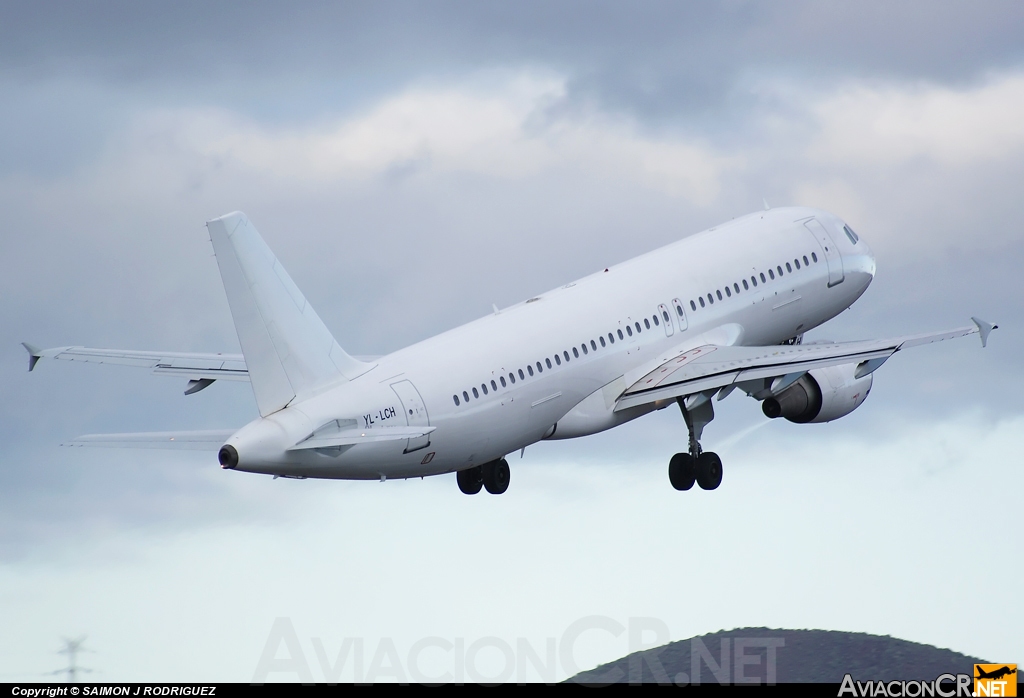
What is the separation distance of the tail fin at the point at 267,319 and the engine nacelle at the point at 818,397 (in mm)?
16314

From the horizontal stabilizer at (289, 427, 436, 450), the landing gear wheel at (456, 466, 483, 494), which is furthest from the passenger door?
the landing gear wheel at (456, 466, 483, 494)

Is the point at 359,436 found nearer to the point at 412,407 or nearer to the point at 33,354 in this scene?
the point at 412,407

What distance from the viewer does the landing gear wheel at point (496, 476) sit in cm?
4403

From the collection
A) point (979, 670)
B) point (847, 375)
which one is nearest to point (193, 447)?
point (979, 670)

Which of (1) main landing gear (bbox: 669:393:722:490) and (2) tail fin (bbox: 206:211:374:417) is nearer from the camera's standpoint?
(2) tail fin (bbox: 206:211:374:417)

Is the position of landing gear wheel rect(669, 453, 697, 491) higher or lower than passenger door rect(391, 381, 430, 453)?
higher

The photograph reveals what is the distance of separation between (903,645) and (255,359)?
178 feet

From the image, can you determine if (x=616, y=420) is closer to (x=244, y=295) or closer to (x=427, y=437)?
(x=427, y=437)

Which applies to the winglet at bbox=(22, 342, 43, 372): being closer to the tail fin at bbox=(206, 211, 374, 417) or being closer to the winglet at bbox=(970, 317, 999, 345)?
the tail fin at bbox=(206, 211, 374, 417)

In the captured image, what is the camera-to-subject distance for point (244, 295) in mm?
33594

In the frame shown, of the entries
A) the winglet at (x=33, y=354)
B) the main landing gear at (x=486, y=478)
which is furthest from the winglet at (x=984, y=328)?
the winglet at (x=33, y=354)

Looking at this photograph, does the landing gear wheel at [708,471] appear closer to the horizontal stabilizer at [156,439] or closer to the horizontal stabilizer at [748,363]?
the horizontal stabilizer at [748,363]

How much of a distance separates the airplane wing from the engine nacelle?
6.90 feet

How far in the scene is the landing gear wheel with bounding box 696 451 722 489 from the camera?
1742 inches
